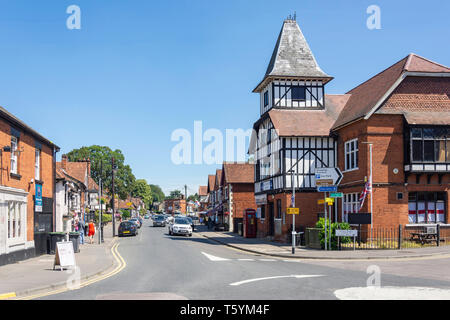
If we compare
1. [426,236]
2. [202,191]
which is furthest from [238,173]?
[202,191]

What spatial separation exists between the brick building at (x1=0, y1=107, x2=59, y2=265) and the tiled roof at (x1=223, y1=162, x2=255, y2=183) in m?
32.7

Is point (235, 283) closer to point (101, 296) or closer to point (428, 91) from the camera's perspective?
point (101, 296)

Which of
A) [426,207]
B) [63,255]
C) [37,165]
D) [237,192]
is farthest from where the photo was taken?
[237,192]

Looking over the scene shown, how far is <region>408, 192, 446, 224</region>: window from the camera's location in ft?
92.6

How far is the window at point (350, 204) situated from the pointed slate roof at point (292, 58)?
34.5 ft

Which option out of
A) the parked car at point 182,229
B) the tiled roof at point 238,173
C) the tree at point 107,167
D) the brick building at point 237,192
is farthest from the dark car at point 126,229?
the tree at point 107,167

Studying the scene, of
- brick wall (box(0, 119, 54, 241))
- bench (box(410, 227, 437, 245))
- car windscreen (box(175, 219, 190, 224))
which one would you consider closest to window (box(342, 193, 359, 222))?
bench (box(410, 227, 437, 245))

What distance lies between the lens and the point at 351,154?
31219 millimetres

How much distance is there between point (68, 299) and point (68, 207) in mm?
35384

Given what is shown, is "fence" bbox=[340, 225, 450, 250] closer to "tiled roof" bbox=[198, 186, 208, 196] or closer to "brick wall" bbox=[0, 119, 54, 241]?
"brick wall" bbox=[0, 119, 54, 241]

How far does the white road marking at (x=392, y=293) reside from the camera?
35.9 feet

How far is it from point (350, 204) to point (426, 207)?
455cm

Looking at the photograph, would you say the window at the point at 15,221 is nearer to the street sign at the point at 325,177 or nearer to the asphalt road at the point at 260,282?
the asphalt road at the point at 260,282

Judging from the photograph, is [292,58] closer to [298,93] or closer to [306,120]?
[298,93]
